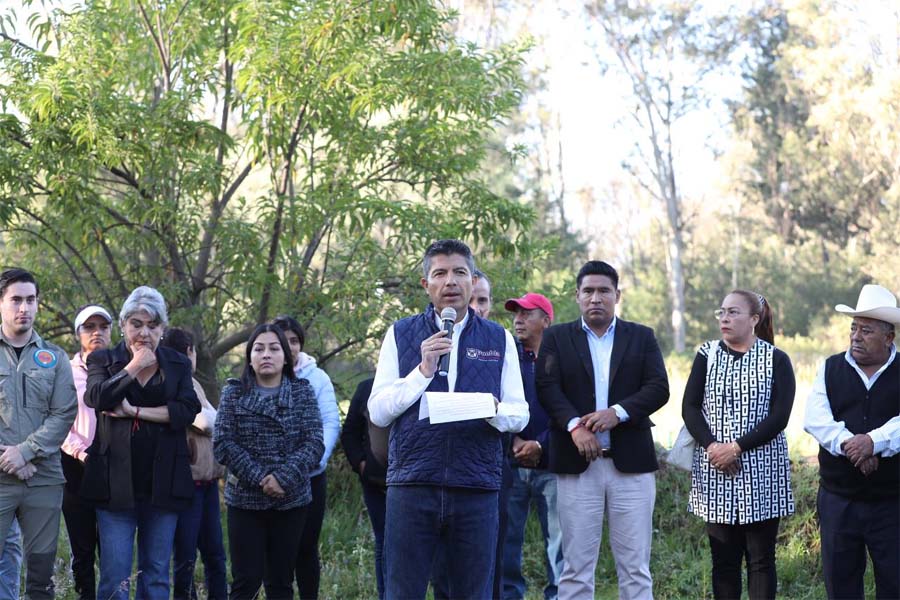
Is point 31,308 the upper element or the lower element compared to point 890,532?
upper

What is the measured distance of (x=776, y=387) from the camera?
249 inches

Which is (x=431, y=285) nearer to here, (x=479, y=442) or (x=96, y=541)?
(x=479, y=442)

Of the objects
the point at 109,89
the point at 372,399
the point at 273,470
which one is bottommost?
the point at 273,470

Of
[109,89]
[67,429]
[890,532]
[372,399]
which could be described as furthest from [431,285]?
[109,89]

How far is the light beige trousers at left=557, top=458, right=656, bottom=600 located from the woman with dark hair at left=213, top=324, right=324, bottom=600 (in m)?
1.56

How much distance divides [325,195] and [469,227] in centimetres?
130

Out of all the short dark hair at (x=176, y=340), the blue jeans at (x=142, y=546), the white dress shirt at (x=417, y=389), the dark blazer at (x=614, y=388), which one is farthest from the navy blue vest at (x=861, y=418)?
the short dark hair at (x=176, y=340)

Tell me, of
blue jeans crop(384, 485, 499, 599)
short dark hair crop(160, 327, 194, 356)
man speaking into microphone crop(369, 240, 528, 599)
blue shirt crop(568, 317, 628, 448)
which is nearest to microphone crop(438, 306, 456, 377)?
man speaking into microphone crop(369, 240, 528, 599)

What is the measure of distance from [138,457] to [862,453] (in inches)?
160

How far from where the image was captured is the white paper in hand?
14.8 feet

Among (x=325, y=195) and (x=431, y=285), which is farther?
(x=325, y=195)

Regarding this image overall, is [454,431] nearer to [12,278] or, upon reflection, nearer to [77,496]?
[12,278]

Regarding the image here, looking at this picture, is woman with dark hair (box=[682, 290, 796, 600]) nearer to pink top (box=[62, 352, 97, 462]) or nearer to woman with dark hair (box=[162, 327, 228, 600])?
woman with dark hair (box=[162, 327, 228, 600])

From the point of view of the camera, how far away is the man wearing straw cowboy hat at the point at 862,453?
5.85 meters
